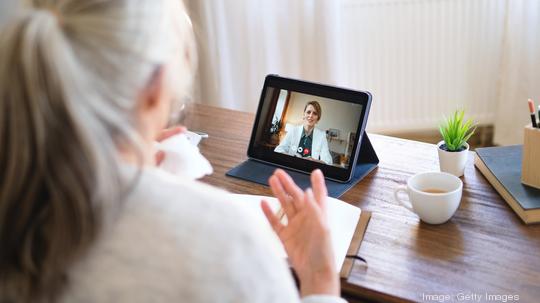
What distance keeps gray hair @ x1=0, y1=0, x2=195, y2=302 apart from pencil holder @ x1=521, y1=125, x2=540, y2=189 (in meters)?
0.81

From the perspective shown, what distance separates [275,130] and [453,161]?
40cm

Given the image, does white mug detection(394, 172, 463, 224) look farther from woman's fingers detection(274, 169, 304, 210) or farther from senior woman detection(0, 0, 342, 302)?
senior woman detection(0, 0, 342, 302)

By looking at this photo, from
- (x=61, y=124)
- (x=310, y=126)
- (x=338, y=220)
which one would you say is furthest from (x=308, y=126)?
(x=61, y=124)

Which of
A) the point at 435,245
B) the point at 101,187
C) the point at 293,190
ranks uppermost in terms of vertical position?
the point at 101,187

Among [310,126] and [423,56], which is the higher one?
[310,126]

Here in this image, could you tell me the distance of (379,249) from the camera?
3.45 ft

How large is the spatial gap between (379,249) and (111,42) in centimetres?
64

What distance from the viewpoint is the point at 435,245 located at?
1.05 m

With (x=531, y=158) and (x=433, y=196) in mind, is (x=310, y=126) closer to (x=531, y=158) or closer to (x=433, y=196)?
(x=433, y=196)

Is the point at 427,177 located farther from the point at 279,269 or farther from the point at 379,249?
the point at 279,269

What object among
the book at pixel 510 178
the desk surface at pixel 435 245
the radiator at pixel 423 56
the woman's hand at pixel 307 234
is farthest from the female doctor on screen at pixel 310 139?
the radiator at pixel 423 56

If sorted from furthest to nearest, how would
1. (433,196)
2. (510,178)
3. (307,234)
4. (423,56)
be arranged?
1. (423,56)
2. (510,178)
3. (433,196)
4. (307,234)

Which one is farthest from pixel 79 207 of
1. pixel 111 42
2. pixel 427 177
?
pixel 427 177

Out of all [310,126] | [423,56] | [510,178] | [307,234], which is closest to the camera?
[307,234]
